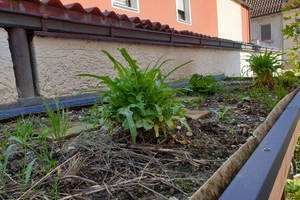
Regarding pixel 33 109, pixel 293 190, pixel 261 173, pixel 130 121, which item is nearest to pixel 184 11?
pixel 33 109

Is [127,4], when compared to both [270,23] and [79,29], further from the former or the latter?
[270,23]

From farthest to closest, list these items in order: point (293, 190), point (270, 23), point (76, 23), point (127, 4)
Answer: point (270, 23) < point (127, 4) < point (76, 23) < point (293, 190)

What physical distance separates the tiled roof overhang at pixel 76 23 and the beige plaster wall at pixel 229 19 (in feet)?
21.0

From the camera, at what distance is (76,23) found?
129 inches

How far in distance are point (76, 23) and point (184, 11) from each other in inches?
237

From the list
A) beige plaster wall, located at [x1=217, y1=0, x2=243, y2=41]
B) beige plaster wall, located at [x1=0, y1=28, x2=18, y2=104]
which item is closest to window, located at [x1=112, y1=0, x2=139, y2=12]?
beige plaster wall, located at [x1=0, y1=28, x2=18, y2=104]

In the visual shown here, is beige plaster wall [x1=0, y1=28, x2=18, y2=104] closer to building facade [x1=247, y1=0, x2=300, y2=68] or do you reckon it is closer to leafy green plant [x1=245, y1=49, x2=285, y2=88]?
leafy green plant [x1=245, y1=49, x2=285, y2=88]

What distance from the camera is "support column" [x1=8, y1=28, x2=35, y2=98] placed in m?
2.68

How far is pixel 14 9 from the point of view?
2.65 m

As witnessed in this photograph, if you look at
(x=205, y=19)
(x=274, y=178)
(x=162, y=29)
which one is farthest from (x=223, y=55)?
(x=274, y=178)

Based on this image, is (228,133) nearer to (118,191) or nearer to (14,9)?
(118,191)

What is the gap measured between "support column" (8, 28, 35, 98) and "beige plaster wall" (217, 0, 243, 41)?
9.17m

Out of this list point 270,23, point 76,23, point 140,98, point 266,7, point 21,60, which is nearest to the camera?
point 140,98

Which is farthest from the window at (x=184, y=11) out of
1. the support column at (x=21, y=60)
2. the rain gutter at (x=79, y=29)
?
the support column at (x=21, y=60)
